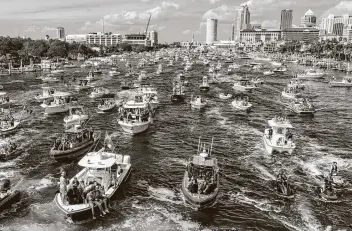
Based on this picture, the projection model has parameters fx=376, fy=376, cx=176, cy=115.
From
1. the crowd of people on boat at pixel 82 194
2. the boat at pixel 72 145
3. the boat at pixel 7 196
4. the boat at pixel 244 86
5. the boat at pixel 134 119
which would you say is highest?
the boat at pixel 244 86

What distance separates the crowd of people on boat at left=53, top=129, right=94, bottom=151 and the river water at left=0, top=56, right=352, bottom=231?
273 centimetres

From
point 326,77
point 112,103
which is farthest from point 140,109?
point 326,77

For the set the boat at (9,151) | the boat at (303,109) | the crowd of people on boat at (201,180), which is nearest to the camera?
the crowd of people on boat at (201,180)

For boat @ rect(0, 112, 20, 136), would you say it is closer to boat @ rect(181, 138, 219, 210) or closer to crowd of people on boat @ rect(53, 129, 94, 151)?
crowd of people on boat @ rect(53, 129, 94, 151)

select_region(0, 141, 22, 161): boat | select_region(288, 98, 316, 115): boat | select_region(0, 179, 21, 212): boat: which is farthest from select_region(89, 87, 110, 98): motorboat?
select_region(0, 179, 21, 212): boat

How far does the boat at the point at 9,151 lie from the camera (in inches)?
2276

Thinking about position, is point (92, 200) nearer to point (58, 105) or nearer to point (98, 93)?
point (58, 105)

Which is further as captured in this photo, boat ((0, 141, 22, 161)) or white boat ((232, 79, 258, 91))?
white boat ((232, 79, 258, 91))

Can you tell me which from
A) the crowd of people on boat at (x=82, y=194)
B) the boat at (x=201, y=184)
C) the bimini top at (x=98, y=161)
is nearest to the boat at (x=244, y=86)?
the boat at (x=201, y=184)

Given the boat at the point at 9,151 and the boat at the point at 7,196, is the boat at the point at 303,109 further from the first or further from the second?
the boat at the point at 7,196

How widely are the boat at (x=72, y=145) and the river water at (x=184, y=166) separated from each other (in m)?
1.75

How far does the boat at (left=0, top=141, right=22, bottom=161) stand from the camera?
5781 centimetres

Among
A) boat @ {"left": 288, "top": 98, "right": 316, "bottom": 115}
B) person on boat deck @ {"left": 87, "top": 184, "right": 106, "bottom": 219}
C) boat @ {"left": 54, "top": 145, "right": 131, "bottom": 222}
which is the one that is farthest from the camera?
boat @ {"left": 288, "top": 98, "right": 316, "bottom": 115}

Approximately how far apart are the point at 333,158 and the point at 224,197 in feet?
83.1
